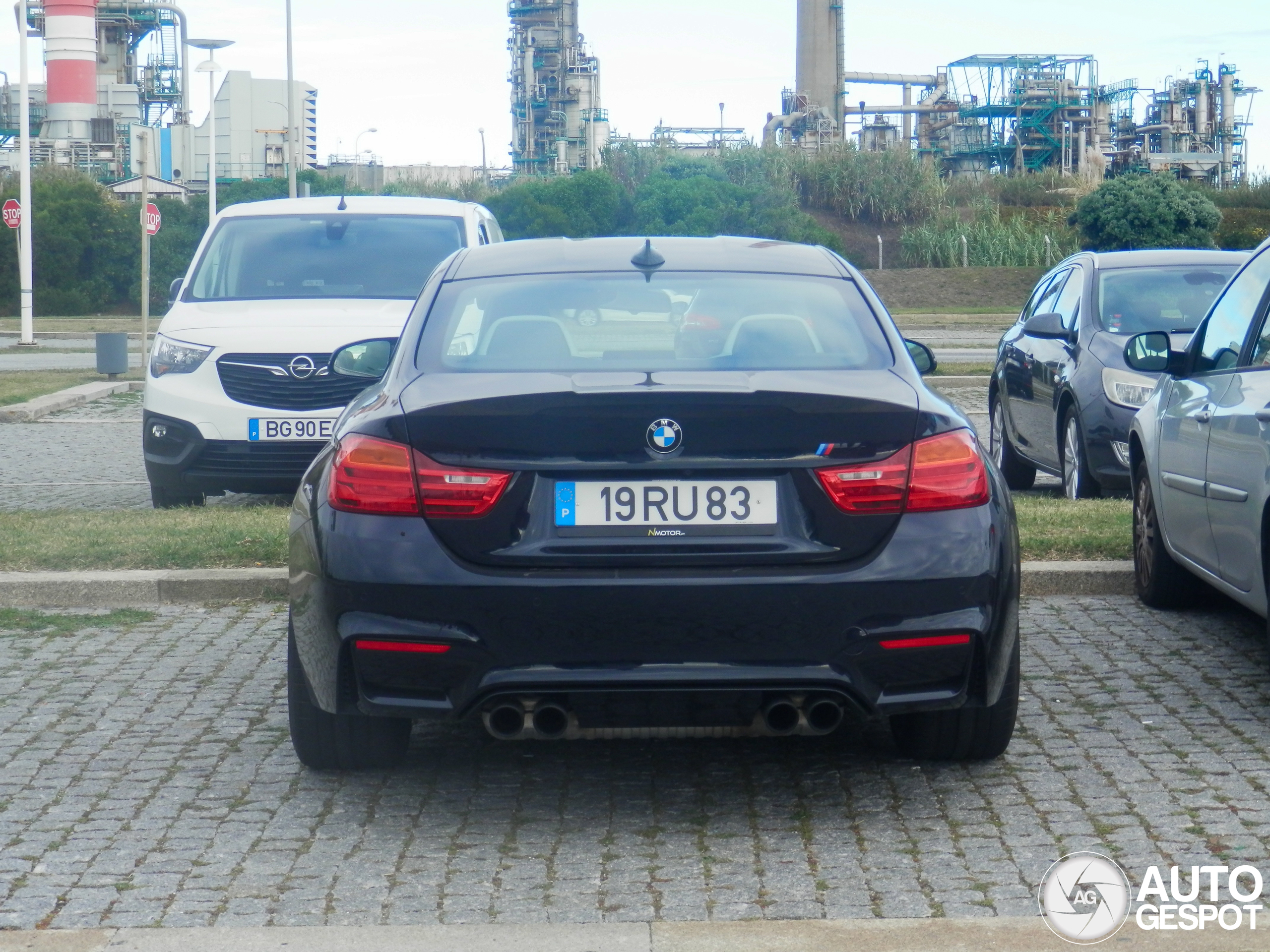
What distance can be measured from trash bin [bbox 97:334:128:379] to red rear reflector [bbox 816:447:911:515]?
738 inches

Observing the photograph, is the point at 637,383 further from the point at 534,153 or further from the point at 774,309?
the point at 534,153

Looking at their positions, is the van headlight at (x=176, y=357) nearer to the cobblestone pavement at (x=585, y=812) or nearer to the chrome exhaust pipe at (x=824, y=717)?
the cobblestone pavement at (x=585, y=812)

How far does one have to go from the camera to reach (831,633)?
3.73 m

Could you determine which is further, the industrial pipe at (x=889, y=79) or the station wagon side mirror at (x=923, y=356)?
the industrial pipe at (x=889, y=79)

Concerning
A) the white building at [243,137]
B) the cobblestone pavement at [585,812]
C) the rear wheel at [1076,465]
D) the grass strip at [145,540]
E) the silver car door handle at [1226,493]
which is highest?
the white building at [243,137]

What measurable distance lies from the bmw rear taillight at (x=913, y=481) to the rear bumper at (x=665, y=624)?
0.14ft

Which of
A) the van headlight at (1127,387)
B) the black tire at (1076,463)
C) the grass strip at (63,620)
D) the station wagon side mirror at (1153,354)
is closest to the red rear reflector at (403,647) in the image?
the grass strip at (63,620)

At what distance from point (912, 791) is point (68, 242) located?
5155 cm

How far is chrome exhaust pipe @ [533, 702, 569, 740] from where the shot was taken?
12.6 ft

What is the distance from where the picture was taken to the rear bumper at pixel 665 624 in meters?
3.70

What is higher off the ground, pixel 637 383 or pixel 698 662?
pixel 637 383

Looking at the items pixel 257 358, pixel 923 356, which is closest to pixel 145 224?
pixel 257 358

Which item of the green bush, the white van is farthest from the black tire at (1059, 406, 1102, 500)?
the green bush

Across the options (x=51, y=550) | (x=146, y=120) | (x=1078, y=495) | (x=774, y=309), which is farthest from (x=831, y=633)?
(x=146, y=120)
